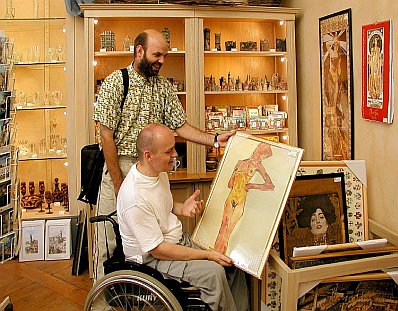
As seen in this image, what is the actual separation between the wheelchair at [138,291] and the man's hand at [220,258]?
0.16m

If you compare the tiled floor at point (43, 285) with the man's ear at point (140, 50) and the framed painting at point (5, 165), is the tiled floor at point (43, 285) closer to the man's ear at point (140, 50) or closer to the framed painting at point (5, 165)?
the framed painting at point (5, 165)

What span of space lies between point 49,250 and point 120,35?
1922 millimetres

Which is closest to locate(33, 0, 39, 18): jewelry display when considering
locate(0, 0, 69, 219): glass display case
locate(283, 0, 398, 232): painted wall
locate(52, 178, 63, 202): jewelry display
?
locate(0, 0, 69, 219): glass display case

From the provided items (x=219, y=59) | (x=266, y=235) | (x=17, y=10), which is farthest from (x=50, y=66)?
(x=266, y=235)

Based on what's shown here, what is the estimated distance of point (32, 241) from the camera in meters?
4.53

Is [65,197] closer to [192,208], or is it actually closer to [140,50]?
[140,50]

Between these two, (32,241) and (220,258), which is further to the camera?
(32,241)

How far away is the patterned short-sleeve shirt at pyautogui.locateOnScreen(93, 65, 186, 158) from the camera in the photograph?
123 inches

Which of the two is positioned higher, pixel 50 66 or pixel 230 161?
pixel 50 66

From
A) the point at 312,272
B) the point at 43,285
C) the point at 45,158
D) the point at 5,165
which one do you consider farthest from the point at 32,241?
the point at 312,272

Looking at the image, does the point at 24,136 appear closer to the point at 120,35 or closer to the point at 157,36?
the point at 120,35

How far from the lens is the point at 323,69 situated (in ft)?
12.2

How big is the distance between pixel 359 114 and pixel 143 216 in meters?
1.52

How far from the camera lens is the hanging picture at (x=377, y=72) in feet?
9.11
